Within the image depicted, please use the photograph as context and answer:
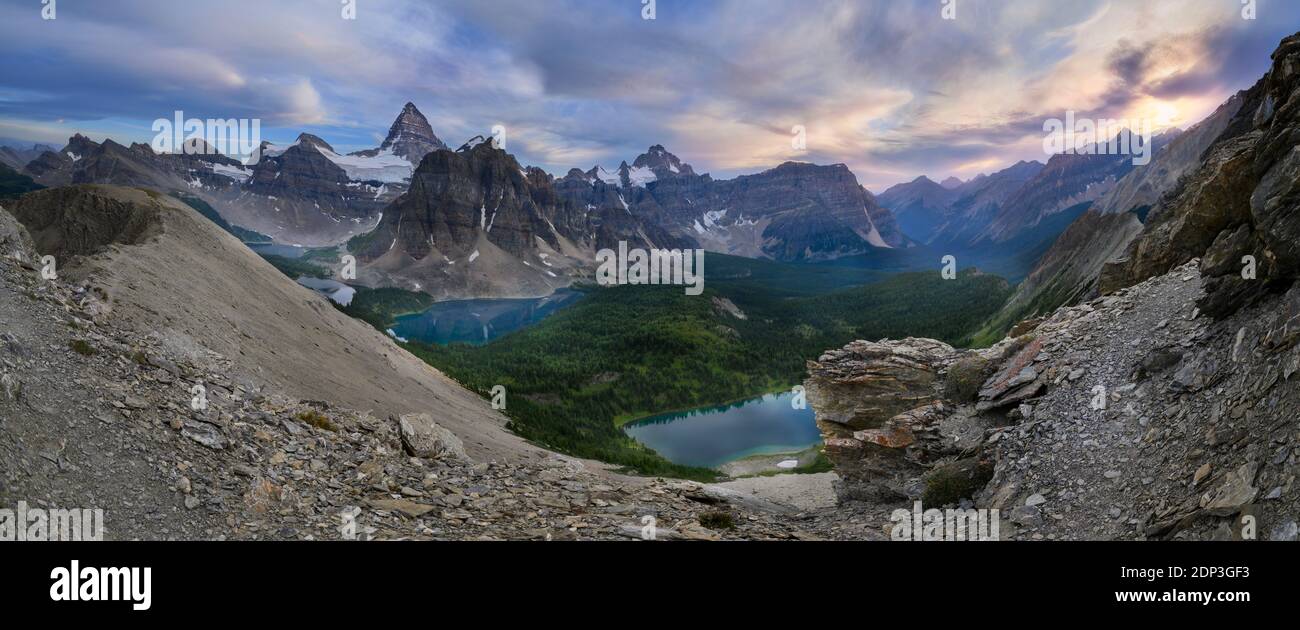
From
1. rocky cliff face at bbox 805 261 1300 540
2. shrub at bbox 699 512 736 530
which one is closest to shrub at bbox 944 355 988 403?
rocky cliff face at bbox 805 261 1300 540

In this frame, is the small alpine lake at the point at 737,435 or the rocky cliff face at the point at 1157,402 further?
the small alpine lake at the point at 737,435

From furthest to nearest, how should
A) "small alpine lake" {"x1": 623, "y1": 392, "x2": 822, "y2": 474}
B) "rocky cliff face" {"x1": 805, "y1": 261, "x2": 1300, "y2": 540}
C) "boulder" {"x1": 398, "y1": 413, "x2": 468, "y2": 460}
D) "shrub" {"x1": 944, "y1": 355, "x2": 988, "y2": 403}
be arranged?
"small alpine lake" {"x1": 623, "y1": 392, "x2": 822, "y2": 474}, "shrub" {"x1": 944, "y1": 355, "x2": 988, "y2": 403}, "boulder" {"x1": 398, "y1": 413, "x2": 468, "y2": 460}, "rocky cliff face" {"x1": 805, "y1": 261, "x2": 1300, "y2": 540}

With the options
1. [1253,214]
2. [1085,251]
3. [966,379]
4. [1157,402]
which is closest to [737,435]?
[966,379]

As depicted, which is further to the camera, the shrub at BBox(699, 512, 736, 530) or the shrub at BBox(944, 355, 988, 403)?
the shrub at BBox(944, 355, 988, 403)

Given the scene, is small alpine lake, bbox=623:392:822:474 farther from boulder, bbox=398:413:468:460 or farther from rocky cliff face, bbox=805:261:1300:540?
boulder, bbox=398:413:468:460

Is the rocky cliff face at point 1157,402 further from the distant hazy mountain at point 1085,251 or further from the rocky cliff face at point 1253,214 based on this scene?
the distant hazy mountain at point 1085,251

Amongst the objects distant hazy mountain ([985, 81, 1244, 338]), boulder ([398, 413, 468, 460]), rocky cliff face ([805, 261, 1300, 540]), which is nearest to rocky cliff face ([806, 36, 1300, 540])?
rocky cliff face ([805, 261, 1300, 540])

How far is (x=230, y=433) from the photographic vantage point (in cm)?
1598

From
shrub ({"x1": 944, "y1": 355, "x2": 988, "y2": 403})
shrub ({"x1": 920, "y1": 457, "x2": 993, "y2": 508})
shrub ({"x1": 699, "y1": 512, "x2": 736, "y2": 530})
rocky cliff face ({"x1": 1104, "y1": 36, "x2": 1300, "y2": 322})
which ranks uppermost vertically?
rocky cliff face ({"x1": 1104, "y1": 36, "x2": 1300, "y2": 322})

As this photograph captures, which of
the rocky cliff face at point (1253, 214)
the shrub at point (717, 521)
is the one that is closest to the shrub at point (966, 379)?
the rocky cliff face at point (1253, 214)

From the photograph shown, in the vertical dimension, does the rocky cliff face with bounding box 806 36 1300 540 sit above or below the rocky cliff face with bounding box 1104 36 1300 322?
below

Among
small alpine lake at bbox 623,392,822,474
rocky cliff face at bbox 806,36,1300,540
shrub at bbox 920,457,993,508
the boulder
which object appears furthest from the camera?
small alpine lake at bbox 623,392,822,474

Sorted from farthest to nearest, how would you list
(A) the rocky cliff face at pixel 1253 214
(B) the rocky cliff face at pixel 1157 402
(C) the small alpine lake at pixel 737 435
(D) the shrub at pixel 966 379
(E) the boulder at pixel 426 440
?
(C) the small alpine lake at pixel 737 435, (D) the shrub at pixel 966 379, (E) the boulder at pixel 426 440, (A) the rocky cliff face at pixel 1253 214, (B) the rocky cliff face at pixel 1157 402

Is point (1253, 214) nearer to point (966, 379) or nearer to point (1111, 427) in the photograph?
point (1111, 427)
